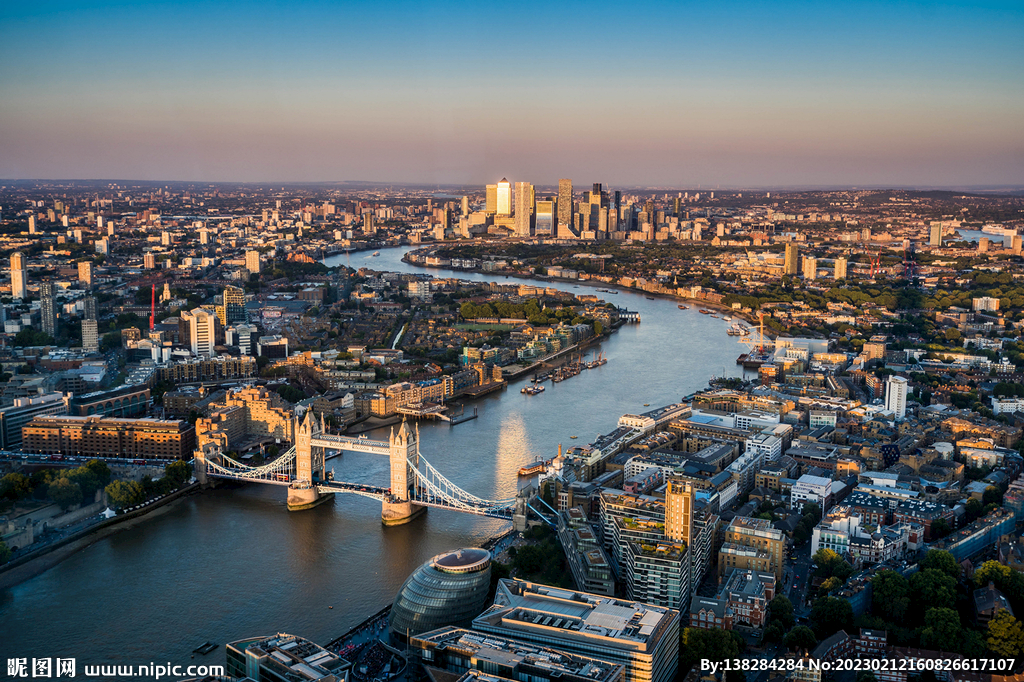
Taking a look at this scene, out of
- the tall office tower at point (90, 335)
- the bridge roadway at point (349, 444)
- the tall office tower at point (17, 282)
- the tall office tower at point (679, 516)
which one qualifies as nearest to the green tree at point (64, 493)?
the bridge roadway at point (349, 444)

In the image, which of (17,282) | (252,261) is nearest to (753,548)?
(17,282)

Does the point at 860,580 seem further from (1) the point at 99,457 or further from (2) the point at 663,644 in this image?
(1) the point at 99,457

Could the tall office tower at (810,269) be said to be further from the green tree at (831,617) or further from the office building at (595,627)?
the office building at (595,627)

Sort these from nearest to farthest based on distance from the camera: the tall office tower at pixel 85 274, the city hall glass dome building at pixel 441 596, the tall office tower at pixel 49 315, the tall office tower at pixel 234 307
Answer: the city hall glass dome building at pixel 441 596 → the tall office tower at pixel 49 315 → the tall office tower at pixel 234 307 → the tall office tower at pixel 85 274

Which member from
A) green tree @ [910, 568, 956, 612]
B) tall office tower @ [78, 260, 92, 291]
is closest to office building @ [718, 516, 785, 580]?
green tree @ [910, 568, 956, 612]

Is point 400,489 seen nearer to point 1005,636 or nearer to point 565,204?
point 1005,636

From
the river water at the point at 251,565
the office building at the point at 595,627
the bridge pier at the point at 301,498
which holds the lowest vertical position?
the river water at the point at 251,565
